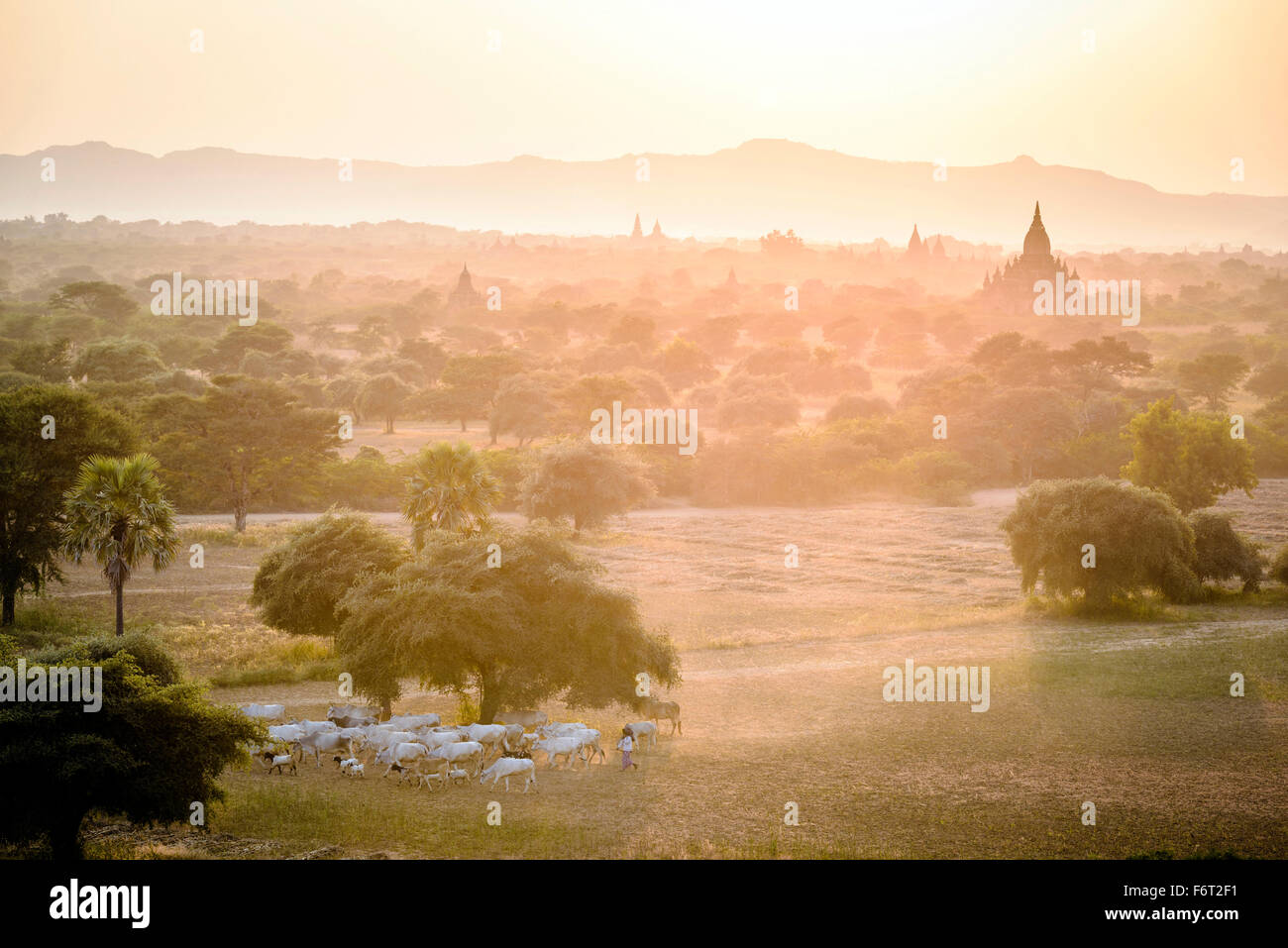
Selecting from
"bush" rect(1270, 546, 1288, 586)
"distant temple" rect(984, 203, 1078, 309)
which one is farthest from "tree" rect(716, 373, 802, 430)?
"distant temple" rect(984, 203, 1078, 309)

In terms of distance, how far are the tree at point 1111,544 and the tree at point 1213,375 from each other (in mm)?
66980

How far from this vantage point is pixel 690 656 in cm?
3297

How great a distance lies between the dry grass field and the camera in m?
17.2

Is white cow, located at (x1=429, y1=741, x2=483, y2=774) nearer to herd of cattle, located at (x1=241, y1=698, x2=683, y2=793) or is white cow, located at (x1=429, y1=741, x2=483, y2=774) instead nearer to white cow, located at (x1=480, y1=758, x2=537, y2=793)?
herd of cattle, located at (x1=241, y1=698, x2=683, y2=793)

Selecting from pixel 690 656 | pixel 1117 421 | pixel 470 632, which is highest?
pixel 1117 421

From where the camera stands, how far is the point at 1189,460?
5400 cm

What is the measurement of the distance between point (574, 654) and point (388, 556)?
744cm

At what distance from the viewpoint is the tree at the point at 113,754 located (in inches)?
628

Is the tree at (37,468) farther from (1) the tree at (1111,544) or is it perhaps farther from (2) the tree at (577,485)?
(1) the tree at (1111,544)

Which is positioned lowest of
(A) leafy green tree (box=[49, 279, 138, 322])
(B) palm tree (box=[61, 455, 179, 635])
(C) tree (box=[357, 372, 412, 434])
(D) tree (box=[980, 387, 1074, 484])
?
(B) palm tree (box=[61, 455, 179, 635])

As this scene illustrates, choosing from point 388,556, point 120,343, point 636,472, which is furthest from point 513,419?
point 388,556

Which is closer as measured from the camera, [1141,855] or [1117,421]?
[1141,855]

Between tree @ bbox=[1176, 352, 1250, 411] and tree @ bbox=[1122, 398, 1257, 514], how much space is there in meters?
47.1
